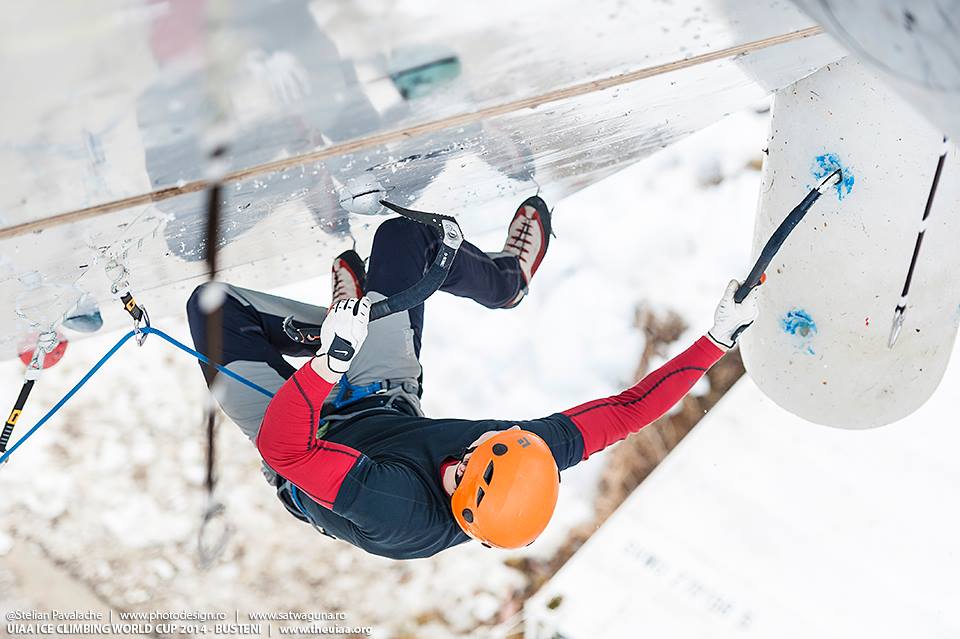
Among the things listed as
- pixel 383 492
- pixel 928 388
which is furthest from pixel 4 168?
pixel 928 388

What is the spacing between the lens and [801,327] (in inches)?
90.3

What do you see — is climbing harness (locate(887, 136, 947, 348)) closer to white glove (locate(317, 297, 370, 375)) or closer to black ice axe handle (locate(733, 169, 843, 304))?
black ice axe handle (locate(733, 169, 843, 304))

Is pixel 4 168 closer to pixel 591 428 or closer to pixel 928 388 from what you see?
pixel 591 428

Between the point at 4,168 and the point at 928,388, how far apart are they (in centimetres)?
226

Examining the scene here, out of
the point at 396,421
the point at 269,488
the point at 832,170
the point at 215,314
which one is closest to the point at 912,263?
the point at 832,170

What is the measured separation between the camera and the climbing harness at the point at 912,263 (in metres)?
1.89

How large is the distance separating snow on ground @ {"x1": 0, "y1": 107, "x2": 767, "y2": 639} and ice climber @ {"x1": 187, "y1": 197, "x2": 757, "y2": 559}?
1420 millimetres

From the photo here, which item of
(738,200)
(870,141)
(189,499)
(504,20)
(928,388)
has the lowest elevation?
(189,499)

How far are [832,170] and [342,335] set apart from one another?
1127mm

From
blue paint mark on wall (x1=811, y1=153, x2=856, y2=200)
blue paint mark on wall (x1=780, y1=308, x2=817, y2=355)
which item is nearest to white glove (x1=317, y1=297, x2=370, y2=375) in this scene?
blue paint mark on wall (x1=811, y1=153, x2=856, y2=200)

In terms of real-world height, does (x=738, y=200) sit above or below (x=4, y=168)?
below

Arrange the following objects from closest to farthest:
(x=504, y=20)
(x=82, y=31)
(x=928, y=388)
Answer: (x=82, y=31) → (x=504, y=20) → (x=928, y=388)

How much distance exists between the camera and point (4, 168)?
1.21 meters

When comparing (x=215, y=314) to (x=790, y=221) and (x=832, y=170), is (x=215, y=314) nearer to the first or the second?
(x=790, y=221)
